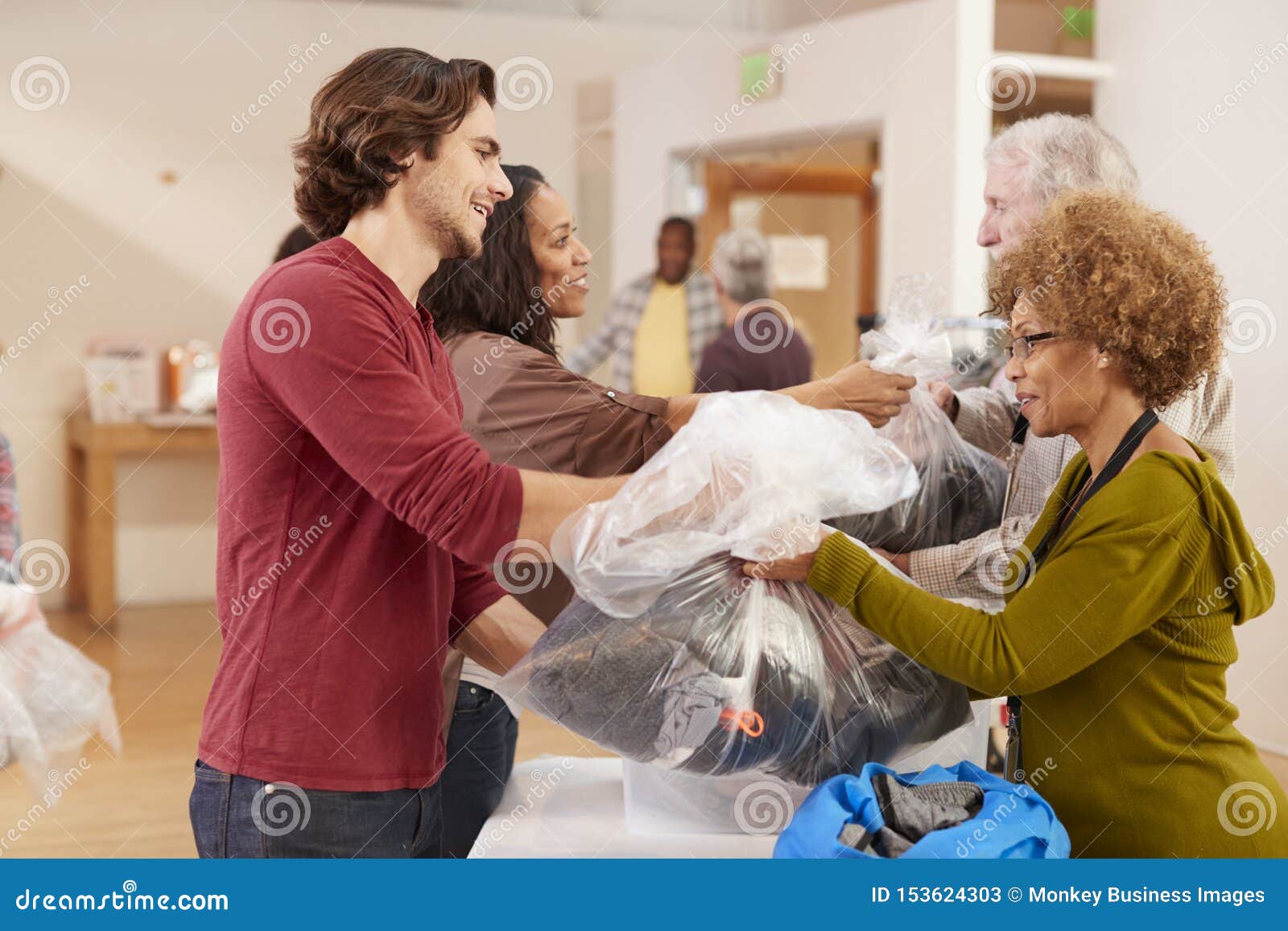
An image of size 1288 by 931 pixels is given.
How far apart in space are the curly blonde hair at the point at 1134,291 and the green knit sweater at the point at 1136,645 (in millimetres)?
124

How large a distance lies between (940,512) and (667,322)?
3909 millimetres

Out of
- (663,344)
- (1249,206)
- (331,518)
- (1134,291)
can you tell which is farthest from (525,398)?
(663,344)

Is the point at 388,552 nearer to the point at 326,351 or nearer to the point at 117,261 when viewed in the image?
the point at 326,351

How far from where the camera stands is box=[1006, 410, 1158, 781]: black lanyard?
1427 millimetres

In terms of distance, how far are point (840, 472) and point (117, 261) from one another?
5.54 meters

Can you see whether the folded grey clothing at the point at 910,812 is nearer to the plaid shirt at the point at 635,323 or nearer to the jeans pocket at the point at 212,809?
the jeans pocket at the point at 212,809

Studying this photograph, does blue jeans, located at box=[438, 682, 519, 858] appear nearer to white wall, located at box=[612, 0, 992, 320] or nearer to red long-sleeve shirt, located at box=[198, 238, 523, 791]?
red long-sleeve shirt, located at box=[198, 238, 523, 791]

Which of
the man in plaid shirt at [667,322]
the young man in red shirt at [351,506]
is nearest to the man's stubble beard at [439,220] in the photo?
the young man in red shirt at [351,506]

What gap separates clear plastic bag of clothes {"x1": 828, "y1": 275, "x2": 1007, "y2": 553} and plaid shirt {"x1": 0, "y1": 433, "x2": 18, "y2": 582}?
1.67 m

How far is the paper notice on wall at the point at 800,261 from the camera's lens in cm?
670

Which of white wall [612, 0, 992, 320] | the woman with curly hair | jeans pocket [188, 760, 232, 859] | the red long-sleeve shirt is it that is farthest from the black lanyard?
white wall [612, 0, 992, 320]

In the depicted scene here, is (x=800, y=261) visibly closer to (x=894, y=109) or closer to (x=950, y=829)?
(x=894, y=109)
